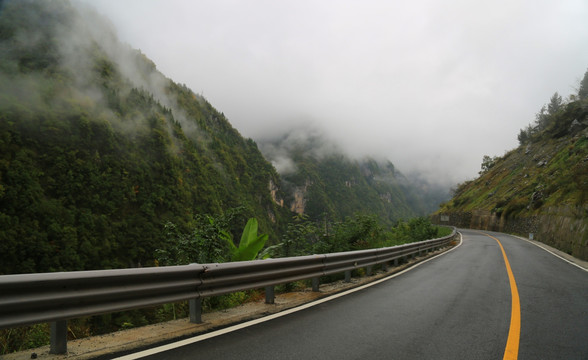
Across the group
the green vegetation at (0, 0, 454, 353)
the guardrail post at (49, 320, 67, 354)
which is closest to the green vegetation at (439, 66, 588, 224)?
the green vegetation at (0, 0, 454, 353)

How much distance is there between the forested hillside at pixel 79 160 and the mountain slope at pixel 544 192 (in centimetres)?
6062

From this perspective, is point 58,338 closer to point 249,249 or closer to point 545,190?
point 249,249

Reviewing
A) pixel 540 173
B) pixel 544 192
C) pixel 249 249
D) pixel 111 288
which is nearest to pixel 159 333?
pixel 111 288

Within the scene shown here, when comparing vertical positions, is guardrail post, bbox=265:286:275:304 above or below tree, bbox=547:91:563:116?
below

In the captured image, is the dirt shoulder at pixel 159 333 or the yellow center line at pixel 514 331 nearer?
the dirt shoulder at pixel 159 333

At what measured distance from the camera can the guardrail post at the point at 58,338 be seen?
333 centimetres

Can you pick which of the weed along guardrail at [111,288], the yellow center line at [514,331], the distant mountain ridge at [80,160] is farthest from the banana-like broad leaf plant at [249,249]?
the distant mountain ridge at [80,160]

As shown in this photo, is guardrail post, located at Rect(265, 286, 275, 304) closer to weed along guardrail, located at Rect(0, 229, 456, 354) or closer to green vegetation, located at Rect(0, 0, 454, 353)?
weed along guardrail, located at Rect(0, 229, 456, 354)

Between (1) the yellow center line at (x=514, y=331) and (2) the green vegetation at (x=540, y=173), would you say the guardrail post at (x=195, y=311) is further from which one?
(2) the green vegetation at (x=540, y=173)

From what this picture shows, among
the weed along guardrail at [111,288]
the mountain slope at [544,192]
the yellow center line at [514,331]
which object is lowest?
the yellow center line at [514,331]

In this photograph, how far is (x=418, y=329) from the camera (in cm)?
469

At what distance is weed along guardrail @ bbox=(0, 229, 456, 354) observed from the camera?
2.95 metres

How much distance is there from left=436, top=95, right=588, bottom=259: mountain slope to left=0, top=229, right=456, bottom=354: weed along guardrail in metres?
17.9

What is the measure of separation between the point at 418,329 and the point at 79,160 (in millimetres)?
130651
